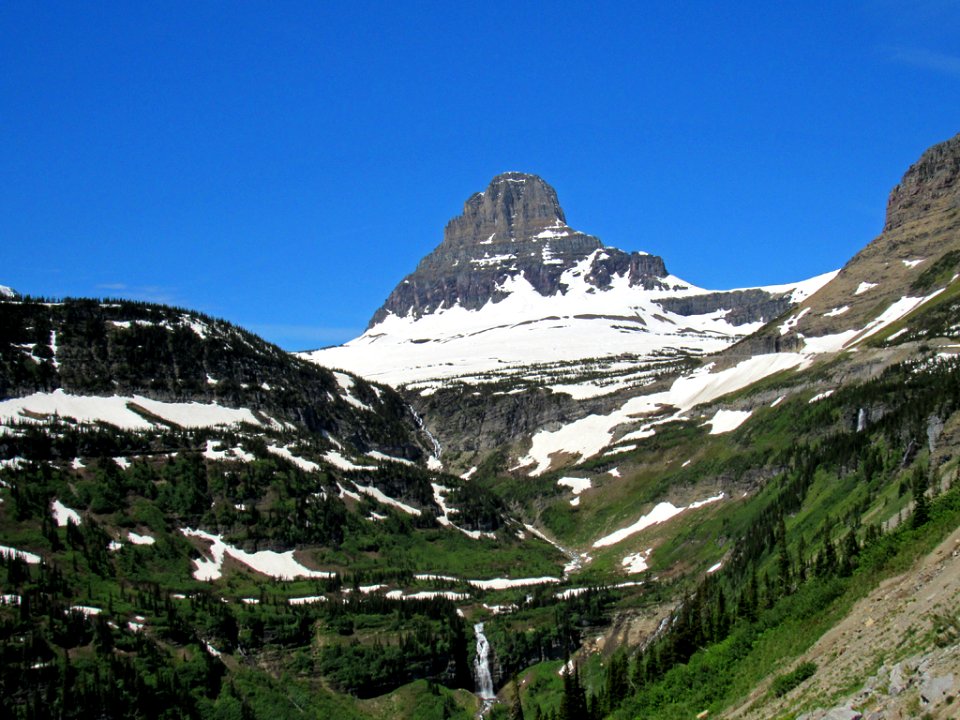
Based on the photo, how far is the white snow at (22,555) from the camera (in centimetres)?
13712

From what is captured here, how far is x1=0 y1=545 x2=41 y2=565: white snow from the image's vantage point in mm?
137125

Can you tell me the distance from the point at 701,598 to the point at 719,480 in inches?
2499

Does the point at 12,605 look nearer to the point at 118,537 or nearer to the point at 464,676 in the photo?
the point at 118,537

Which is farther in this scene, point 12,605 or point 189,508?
point 189,508

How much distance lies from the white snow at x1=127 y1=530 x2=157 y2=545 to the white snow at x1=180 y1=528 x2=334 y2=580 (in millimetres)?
6623

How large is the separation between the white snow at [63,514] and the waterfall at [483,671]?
5756 cm

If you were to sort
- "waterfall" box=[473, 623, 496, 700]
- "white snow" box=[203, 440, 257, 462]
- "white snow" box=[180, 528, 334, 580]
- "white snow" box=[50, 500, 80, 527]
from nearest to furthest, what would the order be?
1. "waterfall" box=[473, 623, 496, 700]
2. "white snow" box=[50, 500, 80, 527]
3. "white snow" box=[180, 528, 334, 580]
4. "white snow" box=[203, 440, 257, 462]

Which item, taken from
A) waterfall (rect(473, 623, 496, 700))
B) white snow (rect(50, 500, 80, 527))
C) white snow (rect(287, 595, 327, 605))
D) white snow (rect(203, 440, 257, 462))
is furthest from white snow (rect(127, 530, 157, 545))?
waterfall (rect(473, 623, 496, 700))

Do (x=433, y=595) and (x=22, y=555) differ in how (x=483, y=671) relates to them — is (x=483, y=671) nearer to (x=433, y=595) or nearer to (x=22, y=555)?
(x=433, y=595)

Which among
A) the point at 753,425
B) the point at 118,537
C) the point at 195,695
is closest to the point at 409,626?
the point at 195,695

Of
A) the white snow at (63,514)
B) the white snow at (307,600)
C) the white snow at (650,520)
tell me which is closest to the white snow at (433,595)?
the white snow at (307,600)

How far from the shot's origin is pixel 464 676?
454ft

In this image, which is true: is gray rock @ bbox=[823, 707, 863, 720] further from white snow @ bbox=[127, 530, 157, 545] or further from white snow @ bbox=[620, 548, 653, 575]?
white snow @ bbox=[127, 530, 157, 545]

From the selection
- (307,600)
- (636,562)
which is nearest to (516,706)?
(307,600)
